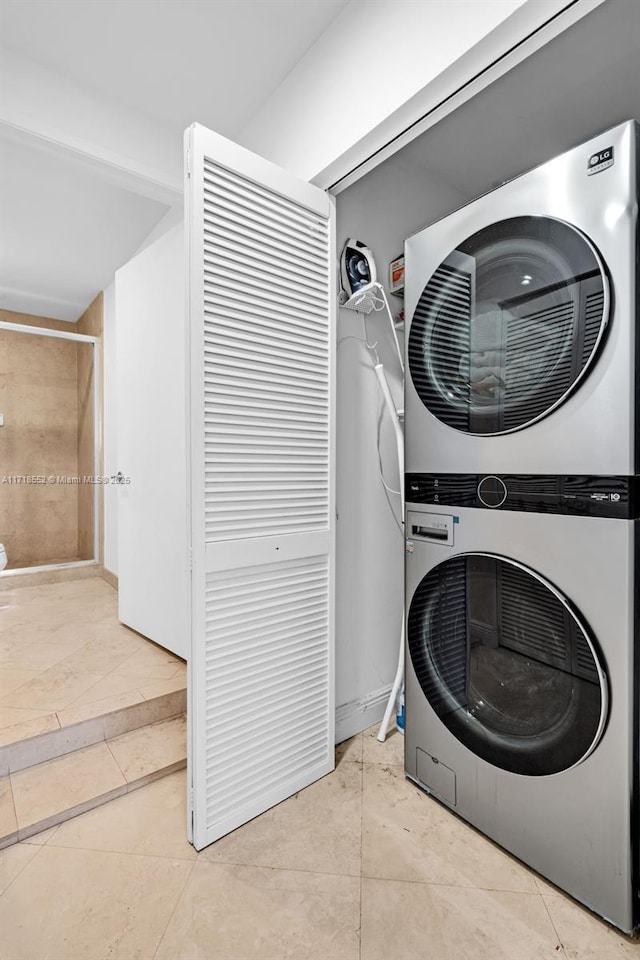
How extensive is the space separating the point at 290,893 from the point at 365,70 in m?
2.35

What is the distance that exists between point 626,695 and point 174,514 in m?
1.93

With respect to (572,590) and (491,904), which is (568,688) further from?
(491,904)

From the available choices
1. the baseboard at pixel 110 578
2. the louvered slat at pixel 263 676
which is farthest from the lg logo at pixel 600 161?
the baseboard at pixel 110 578

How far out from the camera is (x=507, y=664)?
140 centimetres

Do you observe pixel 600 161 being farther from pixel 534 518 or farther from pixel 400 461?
pixel 400 461

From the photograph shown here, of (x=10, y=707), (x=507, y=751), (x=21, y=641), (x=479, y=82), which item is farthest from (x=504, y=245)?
(x=21, y=641)

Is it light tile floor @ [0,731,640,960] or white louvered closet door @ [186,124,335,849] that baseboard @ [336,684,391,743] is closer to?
white louvered closet door @ [186,124,335,849]

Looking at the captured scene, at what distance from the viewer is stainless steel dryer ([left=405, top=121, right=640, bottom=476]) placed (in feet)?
3.67

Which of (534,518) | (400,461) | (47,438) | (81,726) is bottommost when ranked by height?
(81,726)

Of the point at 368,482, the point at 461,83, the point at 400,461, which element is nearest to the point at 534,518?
the point at 400,461

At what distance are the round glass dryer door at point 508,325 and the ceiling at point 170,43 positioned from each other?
93 centimetres

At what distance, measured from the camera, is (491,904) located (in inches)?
48.5

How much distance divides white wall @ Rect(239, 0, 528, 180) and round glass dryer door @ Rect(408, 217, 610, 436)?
42 cm

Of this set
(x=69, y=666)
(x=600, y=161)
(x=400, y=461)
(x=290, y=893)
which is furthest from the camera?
(x=69, y=666)
